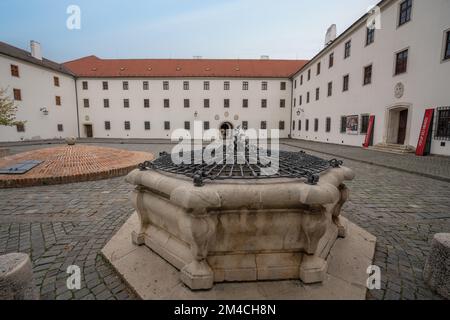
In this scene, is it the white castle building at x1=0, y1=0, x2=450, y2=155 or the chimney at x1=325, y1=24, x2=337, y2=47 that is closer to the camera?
the white castle building at x1=0, y1=0, x2=450, y2=155

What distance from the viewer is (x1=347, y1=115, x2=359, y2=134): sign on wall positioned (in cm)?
1869

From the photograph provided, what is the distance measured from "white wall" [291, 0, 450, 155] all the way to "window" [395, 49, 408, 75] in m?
0.28

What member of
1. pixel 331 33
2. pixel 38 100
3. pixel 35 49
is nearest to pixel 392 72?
pixel 331 33

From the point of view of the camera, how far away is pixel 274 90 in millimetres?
34281

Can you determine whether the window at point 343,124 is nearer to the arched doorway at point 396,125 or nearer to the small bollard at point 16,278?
the arched doorway at point 396,125

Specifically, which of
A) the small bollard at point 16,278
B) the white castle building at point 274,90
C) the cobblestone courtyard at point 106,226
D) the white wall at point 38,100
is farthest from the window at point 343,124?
the white wall at point 38,100

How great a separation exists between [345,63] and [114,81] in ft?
99.4

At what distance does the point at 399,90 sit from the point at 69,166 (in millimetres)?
18392

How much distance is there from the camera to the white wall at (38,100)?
75.5ft

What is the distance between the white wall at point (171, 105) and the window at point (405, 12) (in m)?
20.0

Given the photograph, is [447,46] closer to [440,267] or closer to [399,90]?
[399,90]

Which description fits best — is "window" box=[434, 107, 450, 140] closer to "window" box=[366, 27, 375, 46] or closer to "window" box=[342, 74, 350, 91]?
"window" box=[366, 27, 375, 46]

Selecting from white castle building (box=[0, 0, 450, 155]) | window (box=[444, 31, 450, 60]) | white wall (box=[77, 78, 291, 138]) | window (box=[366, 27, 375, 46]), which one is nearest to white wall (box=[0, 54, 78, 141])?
white castle building (box=[0, 0, 450, 155])
